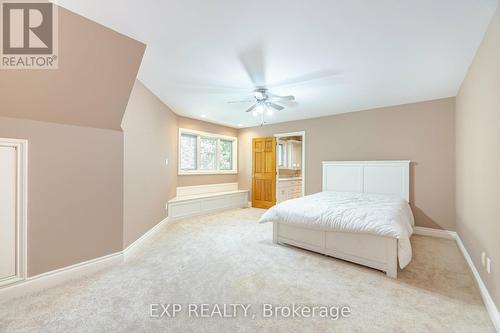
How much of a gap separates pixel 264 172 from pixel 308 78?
11.3ft

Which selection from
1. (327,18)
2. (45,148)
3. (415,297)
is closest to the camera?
(327,18)

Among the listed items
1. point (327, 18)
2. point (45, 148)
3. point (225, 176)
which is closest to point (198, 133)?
point (225, 176)

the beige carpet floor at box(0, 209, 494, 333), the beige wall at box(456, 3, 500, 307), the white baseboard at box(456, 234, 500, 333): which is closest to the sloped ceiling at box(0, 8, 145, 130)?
the beige carpet floor at box(0, 209, 494, 333)

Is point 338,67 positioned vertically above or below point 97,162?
above

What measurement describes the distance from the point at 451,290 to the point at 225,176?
516 centimetres

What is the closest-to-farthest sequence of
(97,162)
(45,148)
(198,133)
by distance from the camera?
(45,148)
(97,162)
(198,133)

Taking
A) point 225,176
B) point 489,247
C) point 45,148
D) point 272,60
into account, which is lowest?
point 489,247

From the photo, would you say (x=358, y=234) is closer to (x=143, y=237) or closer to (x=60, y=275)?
(x=143, y=237)

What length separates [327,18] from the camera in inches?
70.6

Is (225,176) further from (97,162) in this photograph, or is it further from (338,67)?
(338,67)

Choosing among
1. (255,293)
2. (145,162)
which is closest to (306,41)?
(255,293)

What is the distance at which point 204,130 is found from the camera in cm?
577

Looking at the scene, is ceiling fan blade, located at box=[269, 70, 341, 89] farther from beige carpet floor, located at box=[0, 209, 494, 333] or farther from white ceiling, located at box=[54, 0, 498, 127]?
beige carpet floor, located at box=[0, 209, 494, 333]

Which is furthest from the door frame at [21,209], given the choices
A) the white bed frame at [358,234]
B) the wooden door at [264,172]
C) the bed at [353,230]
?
the wooden door at [264,172]
